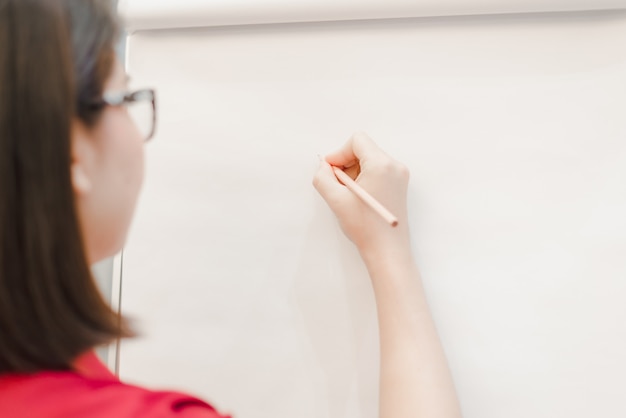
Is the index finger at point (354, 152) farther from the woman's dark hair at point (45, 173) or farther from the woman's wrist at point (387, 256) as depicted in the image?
the woman's dark hair at point (45, 173)

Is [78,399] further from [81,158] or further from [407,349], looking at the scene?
[407,349]

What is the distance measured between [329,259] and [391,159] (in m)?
0.11

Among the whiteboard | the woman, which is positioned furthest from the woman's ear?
the whiteboard

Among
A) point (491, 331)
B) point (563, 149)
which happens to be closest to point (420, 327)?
point (491, 331)

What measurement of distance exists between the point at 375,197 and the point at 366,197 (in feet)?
0.04

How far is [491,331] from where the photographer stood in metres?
0.54

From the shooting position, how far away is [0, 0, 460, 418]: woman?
332 millimetres

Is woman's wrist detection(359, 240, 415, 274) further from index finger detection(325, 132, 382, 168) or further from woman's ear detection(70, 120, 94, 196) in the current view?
woman's ear detection(70, 120, 94, 196)

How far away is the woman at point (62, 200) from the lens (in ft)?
1.09

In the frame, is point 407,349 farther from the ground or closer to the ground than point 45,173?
closer to the ground

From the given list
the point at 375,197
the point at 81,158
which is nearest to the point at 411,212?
the point at 375,197

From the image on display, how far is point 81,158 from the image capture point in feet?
1.22

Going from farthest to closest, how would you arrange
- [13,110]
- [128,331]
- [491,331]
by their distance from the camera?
1. [491,331]
2. [128,331]
3. [13,110]

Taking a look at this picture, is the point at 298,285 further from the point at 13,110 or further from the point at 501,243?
the point at 13,110
